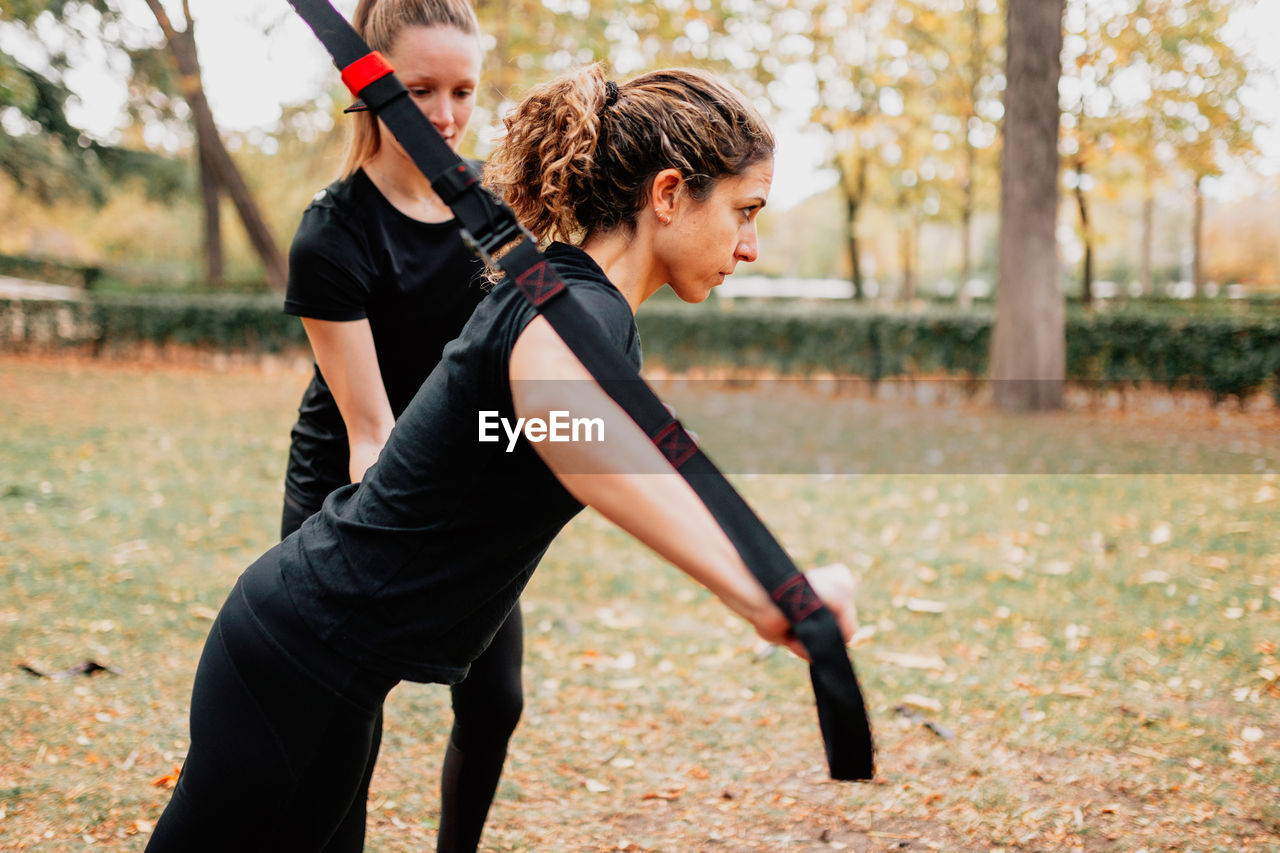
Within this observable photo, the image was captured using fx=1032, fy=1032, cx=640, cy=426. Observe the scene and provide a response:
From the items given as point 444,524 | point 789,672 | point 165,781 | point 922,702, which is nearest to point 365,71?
point 444,524

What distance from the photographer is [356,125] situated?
208 centimetres

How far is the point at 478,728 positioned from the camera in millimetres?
2418

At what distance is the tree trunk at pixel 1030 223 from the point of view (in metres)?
11.7

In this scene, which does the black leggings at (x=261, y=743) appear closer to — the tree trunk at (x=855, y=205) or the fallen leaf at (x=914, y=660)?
the fallen leaf at (x=914, y=660)

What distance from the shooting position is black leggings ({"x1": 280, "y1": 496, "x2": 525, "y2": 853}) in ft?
7.72

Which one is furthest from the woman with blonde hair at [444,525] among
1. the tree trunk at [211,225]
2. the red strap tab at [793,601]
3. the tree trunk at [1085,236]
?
the tree trunk at [1085,236]

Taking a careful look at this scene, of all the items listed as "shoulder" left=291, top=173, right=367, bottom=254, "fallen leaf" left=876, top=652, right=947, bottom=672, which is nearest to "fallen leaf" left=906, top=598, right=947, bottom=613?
"fallen leaf" left=876, top=652, right=947, bottom=672

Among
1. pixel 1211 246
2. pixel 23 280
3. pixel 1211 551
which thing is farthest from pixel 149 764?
pixel 1211 246

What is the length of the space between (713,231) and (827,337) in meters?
13.8

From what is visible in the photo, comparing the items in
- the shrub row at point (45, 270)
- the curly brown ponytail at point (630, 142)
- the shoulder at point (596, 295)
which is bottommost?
the shoulder at point (596, 295)

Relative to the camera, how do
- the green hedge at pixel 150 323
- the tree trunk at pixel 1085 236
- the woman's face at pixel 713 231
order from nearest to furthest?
the woman's face at pixel 713 231 < the green hedge at pixel 150 323 < the tree trunk at pixel 1085 236

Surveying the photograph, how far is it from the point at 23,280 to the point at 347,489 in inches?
1117

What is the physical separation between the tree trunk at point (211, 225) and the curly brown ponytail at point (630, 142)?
1992 cm

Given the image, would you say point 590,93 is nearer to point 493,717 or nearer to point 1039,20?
point 493,717
